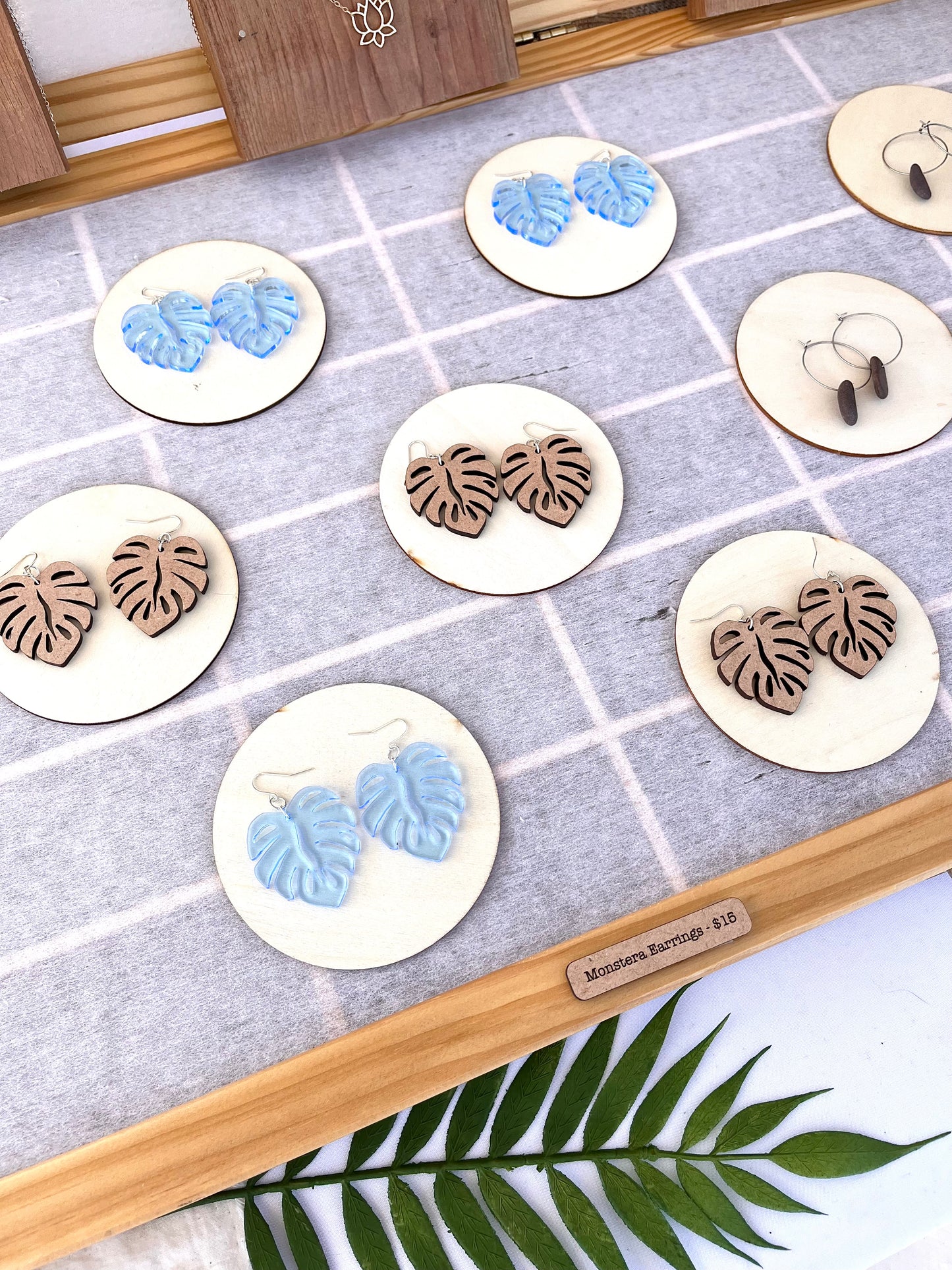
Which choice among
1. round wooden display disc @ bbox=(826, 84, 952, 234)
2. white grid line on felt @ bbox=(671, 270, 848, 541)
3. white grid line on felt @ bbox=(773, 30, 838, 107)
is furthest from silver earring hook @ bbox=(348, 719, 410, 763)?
white grid line on felt @ bbox=(773, 30, 838, 107)

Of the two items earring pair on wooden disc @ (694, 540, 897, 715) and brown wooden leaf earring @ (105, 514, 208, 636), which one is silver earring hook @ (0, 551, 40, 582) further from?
earring pair on wooden disc @ (694, 540, 897, 715)

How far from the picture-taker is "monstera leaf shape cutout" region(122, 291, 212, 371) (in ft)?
3.52

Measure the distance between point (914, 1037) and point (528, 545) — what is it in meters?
0.62

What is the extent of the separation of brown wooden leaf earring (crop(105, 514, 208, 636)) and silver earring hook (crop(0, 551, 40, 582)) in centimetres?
7

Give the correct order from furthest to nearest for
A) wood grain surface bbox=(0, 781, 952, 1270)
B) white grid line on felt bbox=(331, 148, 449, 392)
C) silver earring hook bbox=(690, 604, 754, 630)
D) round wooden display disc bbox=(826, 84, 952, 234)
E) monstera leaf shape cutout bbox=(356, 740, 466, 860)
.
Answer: round wooden display disc bbox=(826, 84, 952, 234)
white grid line on felt bbox=(331, 148, 449, 392)
silver earring hook bbox=(690, 604, 754, 630)
monstera leaf shape cutout bbox=(356, 740, 466, 860)
wood grain surface bbox=(0, 781, 952, 1270)

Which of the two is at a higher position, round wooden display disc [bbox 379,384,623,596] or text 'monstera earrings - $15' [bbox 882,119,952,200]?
text 'monstera earrings - $15' [bbox 882,119,952,200]

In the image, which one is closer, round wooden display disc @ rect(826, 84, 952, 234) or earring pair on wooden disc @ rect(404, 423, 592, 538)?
earring pair on wooden disc @ rect(404, 423, 592, 538)

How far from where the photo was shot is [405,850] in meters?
0.89

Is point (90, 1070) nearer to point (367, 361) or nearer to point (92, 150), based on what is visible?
point (367, 361)

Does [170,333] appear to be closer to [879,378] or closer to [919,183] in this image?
[879,378]

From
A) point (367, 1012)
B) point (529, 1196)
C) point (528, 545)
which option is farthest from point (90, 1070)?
point (528, 545)

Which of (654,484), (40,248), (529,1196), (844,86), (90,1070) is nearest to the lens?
(90,1070)

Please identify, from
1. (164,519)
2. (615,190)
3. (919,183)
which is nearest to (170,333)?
(164,519)

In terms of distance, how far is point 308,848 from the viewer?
2.86ft
